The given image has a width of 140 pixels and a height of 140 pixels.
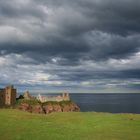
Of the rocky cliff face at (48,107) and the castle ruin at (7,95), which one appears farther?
the rocky cliff face at (48,107)

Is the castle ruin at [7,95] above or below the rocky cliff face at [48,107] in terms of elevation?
above

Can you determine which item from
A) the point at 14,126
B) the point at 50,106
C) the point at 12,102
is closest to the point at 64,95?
the point at 50,106

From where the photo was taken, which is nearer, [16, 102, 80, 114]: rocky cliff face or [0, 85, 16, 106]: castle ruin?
[0, 85, 16, 106]: castle ruin

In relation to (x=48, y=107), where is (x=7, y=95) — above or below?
above

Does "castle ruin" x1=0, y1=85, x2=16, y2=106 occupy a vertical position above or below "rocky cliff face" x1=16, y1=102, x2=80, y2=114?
above

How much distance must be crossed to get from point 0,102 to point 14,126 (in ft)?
334

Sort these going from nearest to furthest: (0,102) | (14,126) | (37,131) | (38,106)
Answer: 1. (37,131)
2. (14,126)
3. (0,102)
4. (38,106)

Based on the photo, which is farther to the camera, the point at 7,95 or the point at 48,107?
the point at 48,107

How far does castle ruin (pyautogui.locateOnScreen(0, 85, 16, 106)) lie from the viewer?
137 metres

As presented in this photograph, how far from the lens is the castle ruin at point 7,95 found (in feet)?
450

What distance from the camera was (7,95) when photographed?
139m

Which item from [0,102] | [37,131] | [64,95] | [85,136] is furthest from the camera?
[64,95]

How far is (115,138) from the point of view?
30.8 m

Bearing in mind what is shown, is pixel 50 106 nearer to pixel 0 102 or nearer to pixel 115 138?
pixel 0 102
